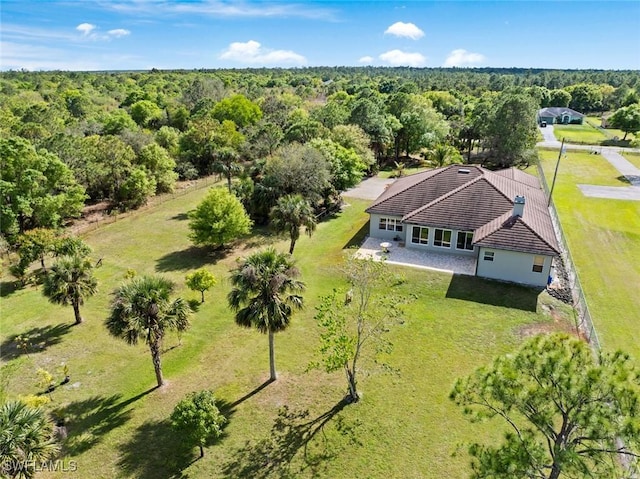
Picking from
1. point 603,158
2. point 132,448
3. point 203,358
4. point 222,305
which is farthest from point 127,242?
point 603,158

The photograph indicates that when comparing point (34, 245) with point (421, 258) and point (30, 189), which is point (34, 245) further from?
point (421, 258)

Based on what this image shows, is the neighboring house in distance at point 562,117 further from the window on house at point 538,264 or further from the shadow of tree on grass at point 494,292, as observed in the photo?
the shadow of tree on grass at point 494,292

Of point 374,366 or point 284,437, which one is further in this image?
point 374,366

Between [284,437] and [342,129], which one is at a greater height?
[342,129]

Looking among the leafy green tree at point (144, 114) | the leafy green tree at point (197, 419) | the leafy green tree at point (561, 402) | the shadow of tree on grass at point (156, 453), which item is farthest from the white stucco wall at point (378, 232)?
the leafy green tree at point (144, 114)

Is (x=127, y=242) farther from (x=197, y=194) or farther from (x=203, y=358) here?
(x=203, y=358)

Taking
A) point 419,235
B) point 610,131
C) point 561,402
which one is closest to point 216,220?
point 419,235

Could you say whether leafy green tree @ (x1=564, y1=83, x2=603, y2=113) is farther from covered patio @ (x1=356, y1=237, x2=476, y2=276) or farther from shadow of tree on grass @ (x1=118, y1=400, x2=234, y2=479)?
A: shadow of tree on grass @ (x1=118, y1=400, x2=234, y2=479)

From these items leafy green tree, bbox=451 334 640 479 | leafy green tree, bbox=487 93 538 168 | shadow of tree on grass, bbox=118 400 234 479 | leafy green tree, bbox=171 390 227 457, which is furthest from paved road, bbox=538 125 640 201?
shadow of tree on grass, bbox=118 400 234 479
